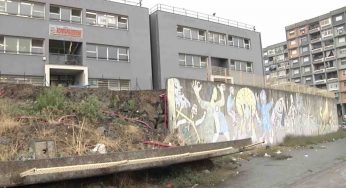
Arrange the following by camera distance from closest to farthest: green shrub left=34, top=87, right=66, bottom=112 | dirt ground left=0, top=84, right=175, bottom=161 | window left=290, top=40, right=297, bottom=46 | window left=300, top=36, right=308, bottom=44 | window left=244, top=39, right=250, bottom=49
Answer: dirt ground left=0, top=84, right=175, bottom=161
green shrub left=34, top=87, right=66, bottom=112
window left=244, top=39, right=250, bottom=49
window left=300, top=36, right=308, bottom=44
window left=290, top=40, right=297, bottom=46

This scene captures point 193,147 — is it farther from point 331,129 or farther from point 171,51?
point 171,51

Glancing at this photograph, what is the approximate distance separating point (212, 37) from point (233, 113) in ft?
89.3

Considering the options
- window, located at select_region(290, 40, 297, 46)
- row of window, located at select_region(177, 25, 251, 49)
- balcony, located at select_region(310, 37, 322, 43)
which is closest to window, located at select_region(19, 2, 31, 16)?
row of window, located at select_region(177, 25, 251, 49)

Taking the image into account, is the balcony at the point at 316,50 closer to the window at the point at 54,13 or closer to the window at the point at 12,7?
the window at the point at 54,13

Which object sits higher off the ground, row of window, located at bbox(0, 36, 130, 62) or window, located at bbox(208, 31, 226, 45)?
window, located at bbox(208, 31, 226, 45)

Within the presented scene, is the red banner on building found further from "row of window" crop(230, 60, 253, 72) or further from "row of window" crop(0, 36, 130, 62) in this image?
"row of window" crop(230, 60, 253, 72)

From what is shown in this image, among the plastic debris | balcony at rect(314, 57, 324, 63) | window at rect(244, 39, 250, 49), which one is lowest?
the plastic debris

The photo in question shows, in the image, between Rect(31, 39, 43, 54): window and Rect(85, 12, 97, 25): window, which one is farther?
Rect(85, 12, 97, 25): window

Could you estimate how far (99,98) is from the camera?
13.7 metres

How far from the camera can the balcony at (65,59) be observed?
32922mm

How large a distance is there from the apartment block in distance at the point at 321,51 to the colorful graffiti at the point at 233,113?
63.8 m

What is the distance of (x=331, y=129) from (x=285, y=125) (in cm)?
1057

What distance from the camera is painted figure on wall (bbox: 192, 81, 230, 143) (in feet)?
50.2

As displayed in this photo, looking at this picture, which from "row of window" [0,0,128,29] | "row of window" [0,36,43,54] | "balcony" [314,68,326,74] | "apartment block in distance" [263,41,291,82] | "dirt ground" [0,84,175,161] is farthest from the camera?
"apartment block in distance" [263,41,291,82]
